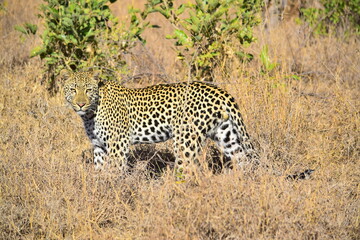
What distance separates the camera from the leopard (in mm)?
5664

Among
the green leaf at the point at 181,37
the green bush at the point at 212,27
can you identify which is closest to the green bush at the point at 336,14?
the green bush at the point at 212,27

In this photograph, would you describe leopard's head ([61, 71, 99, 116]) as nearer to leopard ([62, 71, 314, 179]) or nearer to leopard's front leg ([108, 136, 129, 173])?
leopard ([62, 71, 314, 179])

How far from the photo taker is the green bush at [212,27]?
8.05m

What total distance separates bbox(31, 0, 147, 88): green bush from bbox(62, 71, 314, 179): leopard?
226cm

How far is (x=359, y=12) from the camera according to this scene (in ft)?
39.0

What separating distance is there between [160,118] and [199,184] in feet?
5.53

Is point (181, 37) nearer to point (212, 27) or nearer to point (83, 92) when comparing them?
point (212, 27)

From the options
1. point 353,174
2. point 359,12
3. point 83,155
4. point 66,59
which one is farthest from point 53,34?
point 359,12

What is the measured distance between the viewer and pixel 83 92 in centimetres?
609

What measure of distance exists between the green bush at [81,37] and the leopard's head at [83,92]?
233 centimetres

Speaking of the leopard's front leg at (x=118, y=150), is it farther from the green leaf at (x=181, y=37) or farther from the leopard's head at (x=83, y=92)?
the green leaf at (x=181, y=37)

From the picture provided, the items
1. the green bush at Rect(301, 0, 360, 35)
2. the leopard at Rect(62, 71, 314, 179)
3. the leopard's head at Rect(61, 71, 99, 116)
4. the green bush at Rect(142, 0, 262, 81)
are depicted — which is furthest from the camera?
the green bush at Rect(301, 0, 360, 35)

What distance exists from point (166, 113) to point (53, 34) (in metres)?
3.57

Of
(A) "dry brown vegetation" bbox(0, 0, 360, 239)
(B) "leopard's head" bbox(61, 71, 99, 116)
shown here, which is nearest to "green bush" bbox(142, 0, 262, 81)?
(A) "dry brown vegetation" bbox(0, 0, 360, 239)
